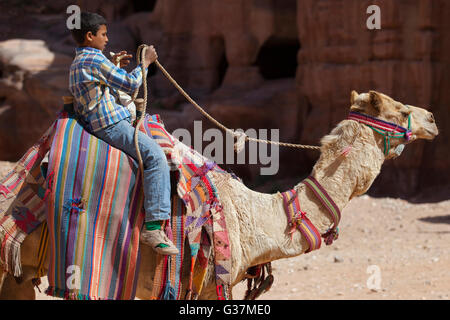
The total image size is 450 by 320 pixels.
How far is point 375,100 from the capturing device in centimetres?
404

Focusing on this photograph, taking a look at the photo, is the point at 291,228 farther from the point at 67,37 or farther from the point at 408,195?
the point at 67,37

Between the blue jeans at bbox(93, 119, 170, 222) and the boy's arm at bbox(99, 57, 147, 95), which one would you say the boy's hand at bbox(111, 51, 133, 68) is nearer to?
the boy's arm at bbox(99, 57, 147, 95)

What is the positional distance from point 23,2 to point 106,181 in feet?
64.7

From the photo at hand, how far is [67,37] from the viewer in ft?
60.8

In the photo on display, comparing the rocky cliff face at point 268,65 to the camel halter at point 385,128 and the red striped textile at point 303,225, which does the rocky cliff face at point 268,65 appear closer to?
the camel halter at point 385,128

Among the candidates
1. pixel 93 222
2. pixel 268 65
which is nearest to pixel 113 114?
pixel 93 222

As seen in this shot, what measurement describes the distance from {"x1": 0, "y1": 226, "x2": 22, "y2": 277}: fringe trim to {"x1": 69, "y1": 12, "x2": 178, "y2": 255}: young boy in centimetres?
80

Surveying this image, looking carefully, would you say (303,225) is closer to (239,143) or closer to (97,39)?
(239,143)

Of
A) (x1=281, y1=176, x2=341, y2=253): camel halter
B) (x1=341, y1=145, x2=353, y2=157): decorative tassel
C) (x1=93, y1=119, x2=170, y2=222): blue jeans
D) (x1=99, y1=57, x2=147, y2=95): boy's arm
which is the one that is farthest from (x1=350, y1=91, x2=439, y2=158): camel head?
(x1=99, y1=57, x2=147, y2=95): boy's arm

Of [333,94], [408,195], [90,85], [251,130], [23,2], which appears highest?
[23,2]

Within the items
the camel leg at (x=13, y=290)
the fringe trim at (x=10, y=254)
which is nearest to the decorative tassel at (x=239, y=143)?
the fringe trim at (x=10, y=254)

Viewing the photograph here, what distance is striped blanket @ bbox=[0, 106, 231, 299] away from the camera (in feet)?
12.3

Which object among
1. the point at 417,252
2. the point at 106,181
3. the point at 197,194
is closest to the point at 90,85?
the point at 106,181

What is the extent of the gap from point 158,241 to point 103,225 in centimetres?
36
